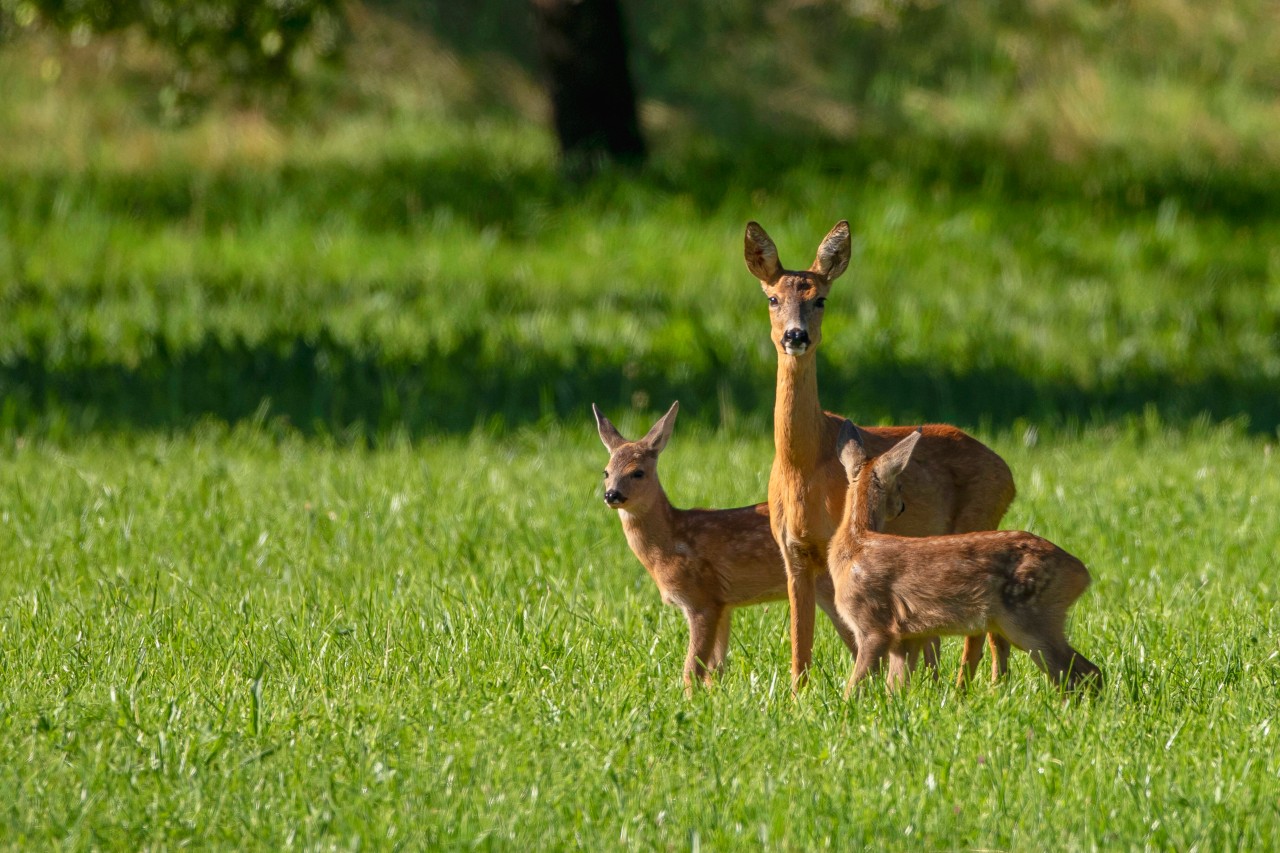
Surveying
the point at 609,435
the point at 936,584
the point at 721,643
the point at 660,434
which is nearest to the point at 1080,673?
the point at 936,584

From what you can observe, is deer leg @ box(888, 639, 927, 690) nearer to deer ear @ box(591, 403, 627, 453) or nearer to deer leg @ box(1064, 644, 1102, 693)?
deer leg @ box(1064, 644, 1102, 693)

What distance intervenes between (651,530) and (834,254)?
118 centimetres

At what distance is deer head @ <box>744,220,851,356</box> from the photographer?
544 cm

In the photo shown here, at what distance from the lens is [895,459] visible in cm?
545

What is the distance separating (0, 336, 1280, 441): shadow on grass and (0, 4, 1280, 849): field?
0.05m

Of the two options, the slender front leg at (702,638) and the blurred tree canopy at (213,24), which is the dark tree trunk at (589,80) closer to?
the blurred tree canopy at (213,24)

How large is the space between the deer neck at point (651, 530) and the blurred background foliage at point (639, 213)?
16.7 ft

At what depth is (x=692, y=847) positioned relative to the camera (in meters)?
4.31

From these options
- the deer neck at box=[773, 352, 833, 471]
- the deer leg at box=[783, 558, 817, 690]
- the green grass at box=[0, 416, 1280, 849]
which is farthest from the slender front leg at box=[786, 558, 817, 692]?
the deer neck at box=[773, 352, 833, 471]

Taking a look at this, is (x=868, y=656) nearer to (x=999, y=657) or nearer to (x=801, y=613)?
(x=801, y=613)

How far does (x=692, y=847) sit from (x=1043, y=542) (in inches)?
62.7

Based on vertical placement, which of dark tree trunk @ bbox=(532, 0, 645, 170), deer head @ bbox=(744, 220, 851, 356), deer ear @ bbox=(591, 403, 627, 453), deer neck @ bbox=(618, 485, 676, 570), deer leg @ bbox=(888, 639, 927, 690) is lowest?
deer leg @ bbox=(888, 639, 927, 690)

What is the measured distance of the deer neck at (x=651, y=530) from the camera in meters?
6.11

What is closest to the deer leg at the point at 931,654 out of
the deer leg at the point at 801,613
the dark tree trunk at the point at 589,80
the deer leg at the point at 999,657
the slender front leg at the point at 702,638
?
the deer leg at the point at 999,657
